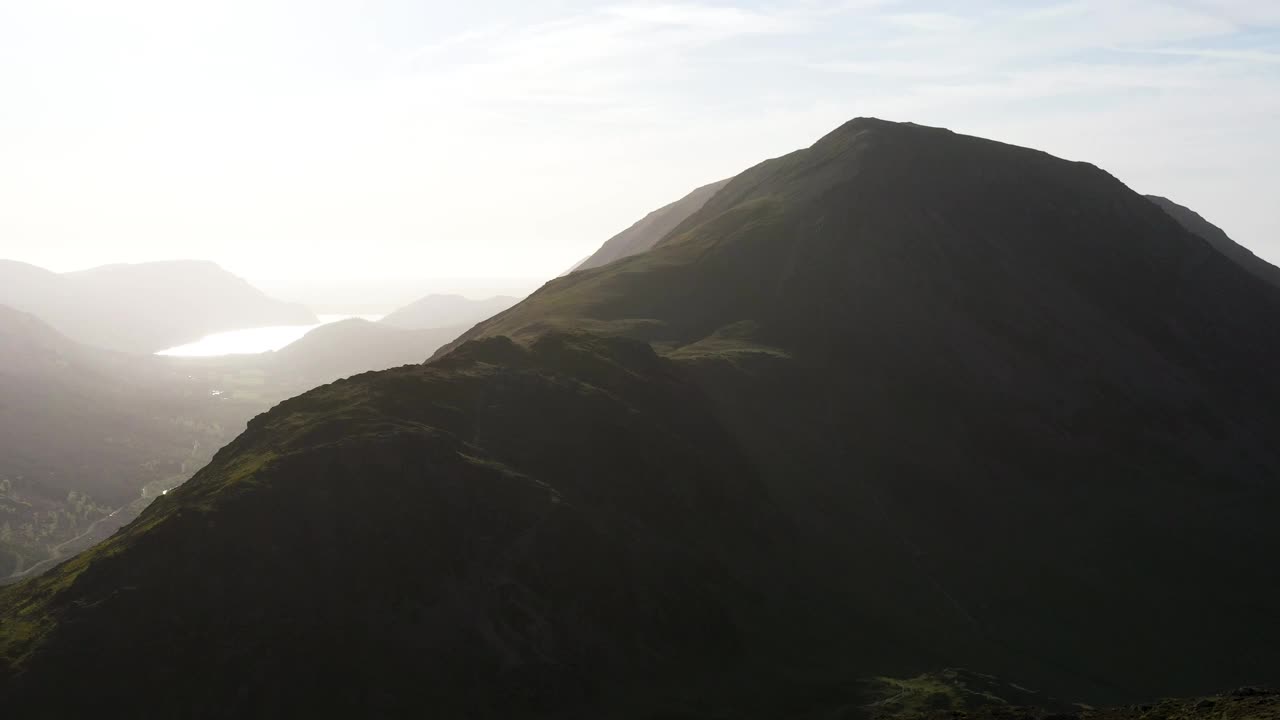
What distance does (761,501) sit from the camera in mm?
99062

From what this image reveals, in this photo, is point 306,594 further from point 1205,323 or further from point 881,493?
point 1205,323

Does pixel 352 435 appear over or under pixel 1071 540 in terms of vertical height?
over

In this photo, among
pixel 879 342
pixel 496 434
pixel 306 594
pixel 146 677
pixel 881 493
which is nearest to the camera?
pixel 146 677

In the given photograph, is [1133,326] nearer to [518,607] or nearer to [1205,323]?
[1205,323]

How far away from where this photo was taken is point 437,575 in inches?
3012

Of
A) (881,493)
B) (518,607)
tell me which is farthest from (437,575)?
(881,493)

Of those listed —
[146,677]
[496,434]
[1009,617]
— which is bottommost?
[1009,617]

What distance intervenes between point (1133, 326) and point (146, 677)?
140986 millimetres

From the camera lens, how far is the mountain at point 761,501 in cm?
7144

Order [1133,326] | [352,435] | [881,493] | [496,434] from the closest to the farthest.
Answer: [352,435] → [496,434] → [881,493] → [1133,326]

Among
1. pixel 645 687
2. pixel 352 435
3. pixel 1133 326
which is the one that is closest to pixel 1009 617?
pixel 645 687

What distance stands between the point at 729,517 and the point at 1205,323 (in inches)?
4036

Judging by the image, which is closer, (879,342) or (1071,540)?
(1071,540)

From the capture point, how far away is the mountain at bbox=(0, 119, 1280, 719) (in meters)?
71.4
